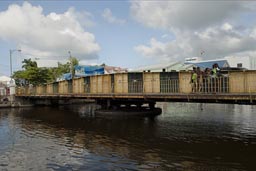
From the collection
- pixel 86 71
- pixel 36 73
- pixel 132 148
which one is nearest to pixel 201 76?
pixel 132 148

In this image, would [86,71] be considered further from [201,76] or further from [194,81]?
[201,76]

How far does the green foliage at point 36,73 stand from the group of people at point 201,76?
5825 centimetres

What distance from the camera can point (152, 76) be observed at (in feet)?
101

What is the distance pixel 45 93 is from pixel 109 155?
3959cm

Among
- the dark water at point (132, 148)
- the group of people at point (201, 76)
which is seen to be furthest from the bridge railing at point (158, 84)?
the dark water at point (132, 148)

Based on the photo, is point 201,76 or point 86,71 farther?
point 86,71

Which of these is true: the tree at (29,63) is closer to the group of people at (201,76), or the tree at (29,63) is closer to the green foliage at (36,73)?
the green foliage at (36,73)

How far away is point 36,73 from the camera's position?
75.8m

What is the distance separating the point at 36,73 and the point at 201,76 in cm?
5974

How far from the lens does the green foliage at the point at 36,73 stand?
246 feet

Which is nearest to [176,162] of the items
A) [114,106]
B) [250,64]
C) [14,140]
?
[14,140]

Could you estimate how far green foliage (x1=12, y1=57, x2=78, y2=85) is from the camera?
246ft

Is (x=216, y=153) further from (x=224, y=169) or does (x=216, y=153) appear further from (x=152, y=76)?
(x=152, y=76)

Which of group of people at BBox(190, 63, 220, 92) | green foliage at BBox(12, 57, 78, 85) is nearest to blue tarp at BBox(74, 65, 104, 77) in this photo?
green foliage at BBox(12, 57, 78, 85)
